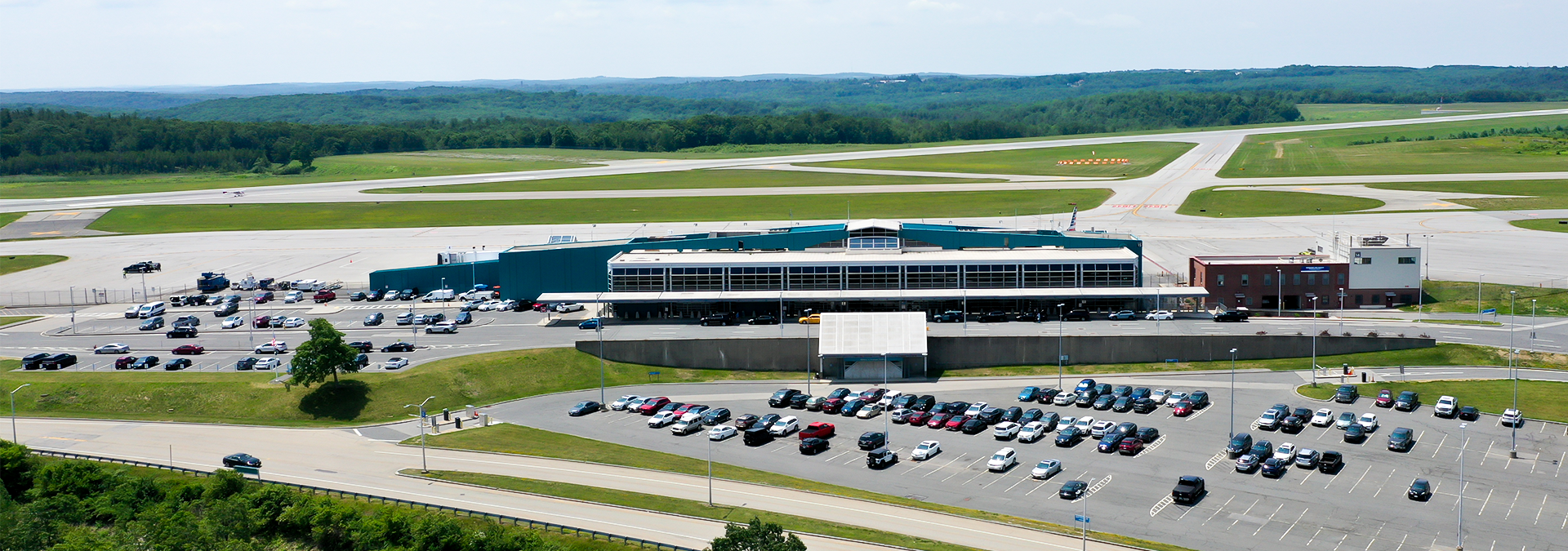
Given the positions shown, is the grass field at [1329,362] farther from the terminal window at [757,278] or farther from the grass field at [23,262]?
the grass field at [23,262]

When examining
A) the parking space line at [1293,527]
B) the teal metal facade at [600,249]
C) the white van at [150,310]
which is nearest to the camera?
the parking space line at [1293,527]

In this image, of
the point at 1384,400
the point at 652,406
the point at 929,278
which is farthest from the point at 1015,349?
the point at 652,406

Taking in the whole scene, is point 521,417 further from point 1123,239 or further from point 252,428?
point 1123,239

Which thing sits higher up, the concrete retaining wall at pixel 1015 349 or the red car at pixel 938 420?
the concrete retaining wall at pixel 1015 349

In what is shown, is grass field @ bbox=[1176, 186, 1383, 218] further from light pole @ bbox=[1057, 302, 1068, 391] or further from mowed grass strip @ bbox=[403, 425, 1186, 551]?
mowed grass strip @ bbox=[403, 425, 1186, 551]

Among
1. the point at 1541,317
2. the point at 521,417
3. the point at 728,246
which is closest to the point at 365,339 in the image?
the point at 521,417

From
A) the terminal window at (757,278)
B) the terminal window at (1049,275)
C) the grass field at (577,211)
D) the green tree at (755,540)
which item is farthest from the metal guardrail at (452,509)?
the grass field at (577,211)
